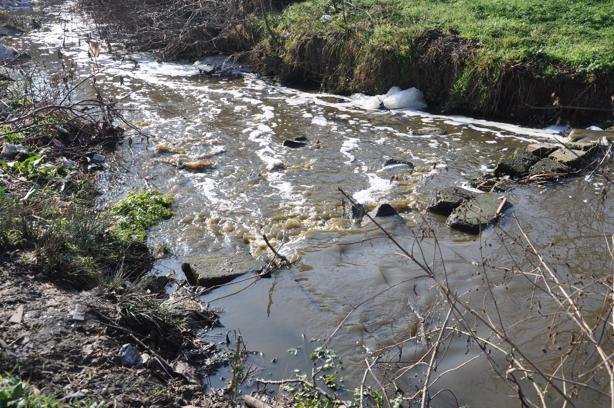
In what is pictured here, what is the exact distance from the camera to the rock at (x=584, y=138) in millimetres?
7508

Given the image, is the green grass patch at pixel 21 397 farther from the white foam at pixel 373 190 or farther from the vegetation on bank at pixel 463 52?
the vegetation on bank at pixel 463 52

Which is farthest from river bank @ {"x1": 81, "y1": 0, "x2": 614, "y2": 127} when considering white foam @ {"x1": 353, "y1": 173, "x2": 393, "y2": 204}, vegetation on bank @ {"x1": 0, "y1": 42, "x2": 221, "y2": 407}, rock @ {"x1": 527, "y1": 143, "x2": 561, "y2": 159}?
vegetation on bank @ {"x1": 0, "y1": 42, "x2": 221, "y2": 407}

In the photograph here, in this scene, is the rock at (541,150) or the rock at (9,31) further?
the rock at (9,31)

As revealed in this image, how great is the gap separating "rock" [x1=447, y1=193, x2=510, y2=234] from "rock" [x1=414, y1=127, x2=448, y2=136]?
2570mm

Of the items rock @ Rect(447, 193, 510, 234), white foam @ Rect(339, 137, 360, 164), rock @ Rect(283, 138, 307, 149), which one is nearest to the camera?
rock @ Rect(447, 193, 510, 234)

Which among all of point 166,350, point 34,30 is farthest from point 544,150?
point 34,30

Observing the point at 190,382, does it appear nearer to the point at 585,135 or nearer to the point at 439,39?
the point at 585,135

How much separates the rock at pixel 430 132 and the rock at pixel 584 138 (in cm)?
175

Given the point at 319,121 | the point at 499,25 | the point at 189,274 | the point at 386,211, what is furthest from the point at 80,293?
the point at 499,25

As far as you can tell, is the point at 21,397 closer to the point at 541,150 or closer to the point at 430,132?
the point at 541,150

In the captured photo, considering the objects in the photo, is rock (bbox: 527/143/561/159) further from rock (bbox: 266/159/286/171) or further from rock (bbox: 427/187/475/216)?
rock (bbox: 266/159/286/171)

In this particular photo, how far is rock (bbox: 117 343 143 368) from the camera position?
12.2 ft

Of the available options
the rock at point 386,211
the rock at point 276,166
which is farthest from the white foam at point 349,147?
the rock at point 386,211

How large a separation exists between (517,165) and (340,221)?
2.50m
